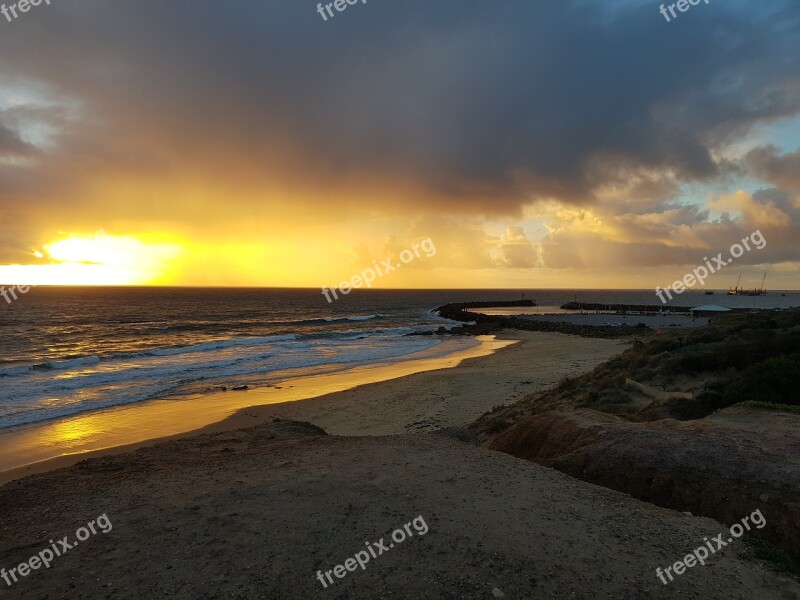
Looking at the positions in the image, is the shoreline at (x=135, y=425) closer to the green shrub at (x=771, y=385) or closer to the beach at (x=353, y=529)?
the beach at (x=353, y=529)

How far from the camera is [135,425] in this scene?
15.6 metres

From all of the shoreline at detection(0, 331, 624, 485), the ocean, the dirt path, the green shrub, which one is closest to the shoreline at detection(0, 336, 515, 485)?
the shoreline at detection(0, 331, 624, 485)

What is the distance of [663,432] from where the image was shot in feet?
28.0

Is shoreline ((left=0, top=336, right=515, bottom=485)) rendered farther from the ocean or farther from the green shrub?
the green shrub

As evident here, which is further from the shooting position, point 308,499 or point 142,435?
point 142,435

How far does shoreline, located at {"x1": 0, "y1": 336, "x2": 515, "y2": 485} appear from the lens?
41.1 ft

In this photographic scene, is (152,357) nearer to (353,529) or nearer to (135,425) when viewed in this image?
(135,425)

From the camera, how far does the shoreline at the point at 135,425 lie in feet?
41.1

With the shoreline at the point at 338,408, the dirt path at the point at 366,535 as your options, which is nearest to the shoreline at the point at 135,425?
the shoreline at the point at 338,408

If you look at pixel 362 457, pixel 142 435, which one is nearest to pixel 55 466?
pixel 142 435

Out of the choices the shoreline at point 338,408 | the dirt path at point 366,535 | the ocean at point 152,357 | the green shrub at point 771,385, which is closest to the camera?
the dirt path at point 366,535

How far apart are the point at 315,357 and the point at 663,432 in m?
26.6

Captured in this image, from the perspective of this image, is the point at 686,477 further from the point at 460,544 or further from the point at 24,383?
the point at 24,383

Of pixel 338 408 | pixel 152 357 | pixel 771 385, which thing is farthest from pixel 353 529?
pixel 152 357
